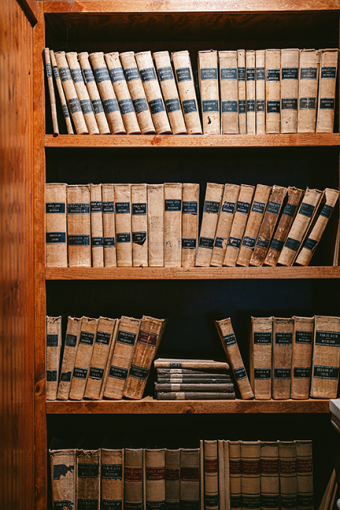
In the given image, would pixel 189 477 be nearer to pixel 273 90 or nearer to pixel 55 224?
pixel 55 224

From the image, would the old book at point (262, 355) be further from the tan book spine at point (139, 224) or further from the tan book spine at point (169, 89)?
the tan book spine at point (169, 89)

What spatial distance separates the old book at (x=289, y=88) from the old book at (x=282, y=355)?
2.24 feet

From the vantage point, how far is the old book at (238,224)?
1374mm

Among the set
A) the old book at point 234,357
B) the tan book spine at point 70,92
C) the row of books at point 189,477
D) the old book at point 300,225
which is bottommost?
the row of books at point 189,477

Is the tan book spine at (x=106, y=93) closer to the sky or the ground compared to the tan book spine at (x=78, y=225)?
closer to the sky

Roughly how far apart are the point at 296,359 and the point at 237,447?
1.24ft

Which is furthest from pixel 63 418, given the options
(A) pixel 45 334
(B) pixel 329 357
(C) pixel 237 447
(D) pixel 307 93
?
(D) pixel 307 93

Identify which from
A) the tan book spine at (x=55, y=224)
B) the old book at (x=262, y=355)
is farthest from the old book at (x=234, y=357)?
the tan book spine at (x=55, y=224)

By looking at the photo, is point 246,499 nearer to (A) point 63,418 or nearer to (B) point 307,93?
(A) point 63,418

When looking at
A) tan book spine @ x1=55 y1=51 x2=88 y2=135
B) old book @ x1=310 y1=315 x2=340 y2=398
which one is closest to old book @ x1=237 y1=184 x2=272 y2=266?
old book @ x1=310 y1=315 x2=340 y2=398

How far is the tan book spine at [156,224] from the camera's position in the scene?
137 cm

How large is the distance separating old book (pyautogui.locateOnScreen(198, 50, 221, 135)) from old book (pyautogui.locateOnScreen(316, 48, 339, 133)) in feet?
1.17

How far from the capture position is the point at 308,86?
136 centimetres

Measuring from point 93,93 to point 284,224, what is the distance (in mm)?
802
